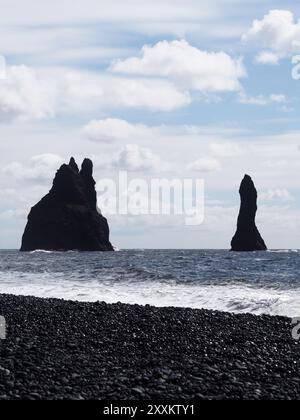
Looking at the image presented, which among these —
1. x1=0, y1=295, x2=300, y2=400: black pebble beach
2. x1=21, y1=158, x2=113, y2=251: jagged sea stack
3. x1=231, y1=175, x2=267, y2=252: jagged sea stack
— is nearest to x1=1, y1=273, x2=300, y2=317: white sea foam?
x1=0, y1=295, x2=300, y2=400: black pebble beach

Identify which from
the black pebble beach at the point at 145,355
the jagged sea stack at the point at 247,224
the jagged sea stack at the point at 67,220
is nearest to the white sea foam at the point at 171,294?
the black pebble beach at the point at 145,355

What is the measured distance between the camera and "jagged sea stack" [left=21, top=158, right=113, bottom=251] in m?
181

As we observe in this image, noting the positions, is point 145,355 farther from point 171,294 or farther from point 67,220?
point 67,220

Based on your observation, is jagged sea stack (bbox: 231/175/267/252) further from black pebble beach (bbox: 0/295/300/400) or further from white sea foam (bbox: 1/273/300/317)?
black pebble beach (bbox: 0/295/300/400)

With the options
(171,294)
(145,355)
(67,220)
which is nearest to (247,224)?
(67,220)

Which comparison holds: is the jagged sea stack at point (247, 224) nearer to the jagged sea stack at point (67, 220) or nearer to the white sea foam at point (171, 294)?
the jagged sea stack at point (67, 220)

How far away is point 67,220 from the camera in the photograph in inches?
7156

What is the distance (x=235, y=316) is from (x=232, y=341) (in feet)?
14.4

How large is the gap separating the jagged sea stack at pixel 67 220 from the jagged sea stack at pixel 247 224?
39.7 metres

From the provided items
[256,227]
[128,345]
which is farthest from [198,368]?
[256,227]

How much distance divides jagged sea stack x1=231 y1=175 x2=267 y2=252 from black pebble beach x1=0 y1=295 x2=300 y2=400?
499 ft

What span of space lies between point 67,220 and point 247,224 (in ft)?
173
